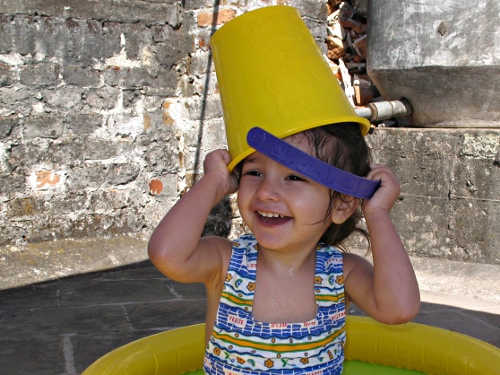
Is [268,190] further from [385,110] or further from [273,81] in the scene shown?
[385,110]

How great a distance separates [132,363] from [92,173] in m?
1.96

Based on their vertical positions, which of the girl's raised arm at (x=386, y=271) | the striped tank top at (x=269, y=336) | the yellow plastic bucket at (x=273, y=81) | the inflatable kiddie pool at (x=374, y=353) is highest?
the yellow plastic bucket at (x=273, y=81)

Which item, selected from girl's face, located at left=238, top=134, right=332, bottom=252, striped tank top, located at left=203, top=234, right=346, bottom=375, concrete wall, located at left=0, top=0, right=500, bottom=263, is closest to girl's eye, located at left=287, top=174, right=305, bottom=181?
girl's face, located at left=238, top=134, right=332, bottom=252

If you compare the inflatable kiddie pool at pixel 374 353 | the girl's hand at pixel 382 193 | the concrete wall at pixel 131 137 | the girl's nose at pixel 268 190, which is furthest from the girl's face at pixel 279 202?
the concrete wall at pixel 131 137

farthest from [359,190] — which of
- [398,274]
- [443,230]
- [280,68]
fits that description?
[443,230]

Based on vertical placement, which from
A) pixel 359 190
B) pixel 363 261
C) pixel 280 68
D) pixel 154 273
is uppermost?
pixel 280 68

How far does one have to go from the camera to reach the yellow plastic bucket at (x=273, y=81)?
1.65m

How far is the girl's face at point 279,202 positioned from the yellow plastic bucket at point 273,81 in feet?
0.23

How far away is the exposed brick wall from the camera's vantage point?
358 cm

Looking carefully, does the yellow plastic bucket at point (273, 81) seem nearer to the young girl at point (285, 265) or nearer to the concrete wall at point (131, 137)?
the young girl at point (285, 265)

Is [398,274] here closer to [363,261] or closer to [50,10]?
[363,261]

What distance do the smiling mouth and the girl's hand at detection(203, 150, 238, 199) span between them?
130 millimetres

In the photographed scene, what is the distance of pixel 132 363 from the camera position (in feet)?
6.60

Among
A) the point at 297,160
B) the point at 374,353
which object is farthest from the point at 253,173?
the point at 374,353
